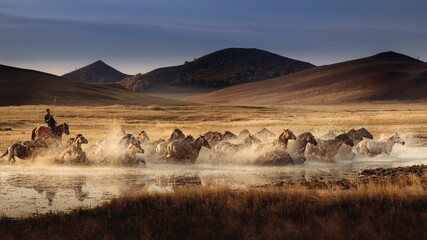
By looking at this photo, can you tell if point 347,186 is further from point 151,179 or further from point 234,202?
point 151,179

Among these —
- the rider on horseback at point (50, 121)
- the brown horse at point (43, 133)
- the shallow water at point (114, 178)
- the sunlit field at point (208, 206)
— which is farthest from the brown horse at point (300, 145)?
the rider on horseback at point (50, 121)

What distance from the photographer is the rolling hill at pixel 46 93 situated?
110125 millimetres

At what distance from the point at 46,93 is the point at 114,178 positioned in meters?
106

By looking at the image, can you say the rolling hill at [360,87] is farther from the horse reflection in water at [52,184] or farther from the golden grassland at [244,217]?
the golden grassland at [244,217]

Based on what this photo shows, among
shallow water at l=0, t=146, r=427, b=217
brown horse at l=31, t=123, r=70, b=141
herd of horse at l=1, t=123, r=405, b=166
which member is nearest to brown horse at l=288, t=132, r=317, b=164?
herd of horse at l=1, t=123, r=405, b=166

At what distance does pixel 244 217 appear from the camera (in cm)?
1219

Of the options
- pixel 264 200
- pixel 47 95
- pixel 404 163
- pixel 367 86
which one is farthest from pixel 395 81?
pixel 264 200

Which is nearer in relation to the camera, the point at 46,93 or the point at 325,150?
the point at 325,150

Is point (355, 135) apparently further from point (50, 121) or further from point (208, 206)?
point (208, 206)

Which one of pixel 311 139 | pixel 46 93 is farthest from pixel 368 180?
pixel 46 93

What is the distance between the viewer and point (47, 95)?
384ft

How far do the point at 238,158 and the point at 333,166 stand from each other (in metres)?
3.79

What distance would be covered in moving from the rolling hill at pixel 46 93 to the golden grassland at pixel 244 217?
9120cm

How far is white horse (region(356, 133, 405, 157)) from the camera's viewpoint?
2597 cm
